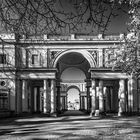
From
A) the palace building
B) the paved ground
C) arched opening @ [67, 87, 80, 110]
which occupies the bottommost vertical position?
arched opening @ [67, 87, 80, 110]

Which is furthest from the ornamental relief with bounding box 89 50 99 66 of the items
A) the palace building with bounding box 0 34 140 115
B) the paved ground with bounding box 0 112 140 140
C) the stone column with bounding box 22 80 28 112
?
the paved ground with bounding box 0 112 140 140

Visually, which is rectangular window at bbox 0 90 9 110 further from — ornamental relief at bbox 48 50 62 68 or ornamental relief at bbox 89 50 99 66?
ornamental relief at bbox 89 50 99 66

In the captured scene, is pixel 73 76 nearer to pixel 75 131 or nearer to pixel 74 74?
pixel 74 74

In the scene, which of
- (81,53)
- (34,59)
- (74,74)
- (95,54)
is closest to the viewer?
(95,54)

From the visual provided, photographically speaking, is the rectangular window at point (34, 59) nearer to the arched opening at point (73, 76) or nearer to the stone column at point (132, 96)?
the arched opening at point (73, 76)

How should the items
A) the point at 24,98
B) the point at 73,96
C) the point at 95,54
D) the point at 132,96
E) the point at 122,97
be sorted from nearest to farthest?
1. the point at 122,97
2. the point at 132,96
3. the point at 24,98
4. the point at 95,54
5. the point at 73,96

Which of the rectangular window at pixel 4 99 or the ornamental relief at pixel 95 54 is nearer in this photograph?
the rectangular window at pixel 4 99

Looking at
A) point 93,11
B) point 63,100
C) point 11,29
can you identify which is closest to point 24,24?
point 11,29

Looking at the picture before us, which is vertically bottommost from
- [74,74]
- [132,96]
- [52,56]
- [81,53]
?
[132,96]

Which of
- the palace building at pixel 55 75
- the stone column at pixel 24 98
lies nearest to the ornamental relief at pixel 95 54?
the palace building at pixel 55 75

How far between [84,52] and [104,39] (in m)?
3.68

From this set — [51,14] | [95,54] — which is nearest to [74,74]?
[95,54]

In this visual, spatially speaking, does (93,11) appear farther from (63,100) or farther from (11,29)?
(63,100)

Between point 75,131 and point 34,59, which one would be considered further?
point 34,59
